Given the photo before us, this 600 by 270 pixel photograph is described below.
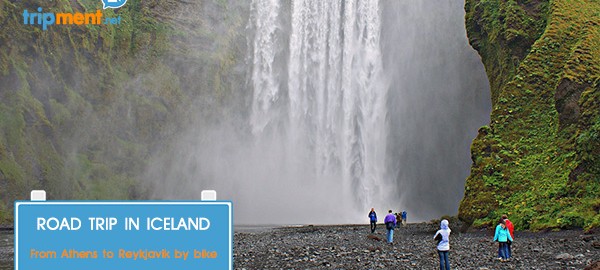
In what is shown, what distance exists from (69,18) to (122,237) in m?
59.7

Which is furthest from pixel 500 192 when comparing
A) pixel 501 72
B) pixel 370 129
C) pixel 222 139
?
pixel 222 139

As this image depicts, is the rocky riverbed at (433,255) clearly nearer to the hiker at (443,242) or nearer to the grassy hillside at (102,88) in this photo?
the hiker at (443,242)

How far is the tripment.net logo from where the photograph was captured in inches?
2168

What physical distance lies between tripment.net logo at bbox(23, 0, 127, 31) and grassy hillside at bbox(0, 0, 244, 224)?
0.54 metres

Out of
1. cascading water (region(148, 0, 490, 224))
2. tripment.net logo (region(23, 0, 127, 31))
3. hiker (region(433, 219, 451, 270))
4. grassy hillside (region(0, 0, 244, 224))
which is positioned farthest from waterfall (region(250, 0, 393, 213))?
hiker (region(433, 219, 451, 270))

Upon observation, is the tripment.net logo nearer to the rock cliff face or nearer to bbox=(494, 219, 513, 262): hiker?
the rock cliff face

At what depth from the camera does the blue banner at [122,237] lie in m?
3.46

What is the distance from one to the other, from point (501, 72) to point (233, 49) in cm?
3672

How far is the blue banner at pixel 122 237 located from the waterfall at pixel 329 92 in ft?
155

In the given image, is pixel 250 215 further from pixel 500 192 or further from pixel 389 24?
pixel 500 192

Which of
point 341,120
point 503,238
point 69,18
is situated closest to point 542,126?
point 503,238

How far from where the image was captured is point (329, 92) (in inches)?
2195

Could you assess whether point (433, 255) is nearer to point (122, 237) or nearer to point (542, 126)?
point (542, 126)

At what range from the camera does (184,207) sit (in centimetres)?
349
